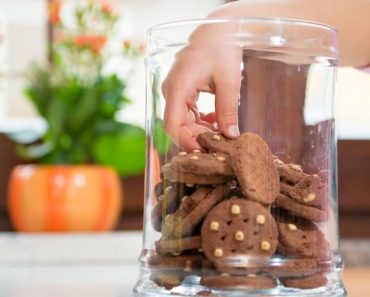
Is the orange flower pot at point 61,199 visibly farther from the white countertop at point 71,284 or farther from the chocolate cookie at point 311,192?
the chocolate cookie at point 311,192

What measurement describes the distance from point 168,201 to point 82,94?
51.1 inches

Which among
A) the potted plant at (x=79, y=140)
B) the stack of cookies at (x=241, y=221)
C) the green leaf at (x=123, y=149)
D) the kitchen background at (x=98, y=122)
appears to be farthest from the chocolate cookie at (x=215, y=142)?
the green leaf at (x=123, y=149)

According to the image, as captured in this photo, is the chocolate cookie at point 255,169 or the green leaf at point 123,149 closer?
the chocolate cookie at point 255,169

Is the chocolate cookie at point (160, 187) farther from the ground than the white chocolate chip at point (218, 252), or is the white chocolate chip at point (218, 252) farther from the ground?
the chocolate cookie at point (160, 187)

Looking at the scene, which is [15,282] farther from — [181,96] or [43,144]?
[43,144]

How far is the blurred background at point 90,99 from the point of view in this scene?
1808 millimetres

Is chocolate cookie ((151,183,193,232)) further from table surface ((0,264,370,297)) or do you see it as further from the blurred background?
the blurred background

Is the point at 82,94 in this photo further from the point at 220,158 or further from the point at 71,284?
the point at 220,158

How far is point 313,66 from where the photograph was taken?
64 cm

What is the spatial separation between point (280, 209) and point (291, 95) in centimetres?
12

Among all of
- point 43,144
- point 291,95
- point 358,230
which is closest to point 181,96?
point 291,95

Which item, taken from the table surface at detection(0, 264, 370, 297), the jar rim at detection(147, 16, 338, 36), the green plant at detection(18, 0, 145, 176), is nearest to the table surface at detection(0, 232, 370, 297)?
the table surface at detection(0, 264, 370, 297)

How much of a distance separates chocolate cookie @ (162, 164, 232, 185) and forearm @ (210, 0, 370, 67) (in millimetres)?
250

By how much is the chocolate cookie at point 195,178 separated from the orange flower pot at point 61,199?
1.11 metres
